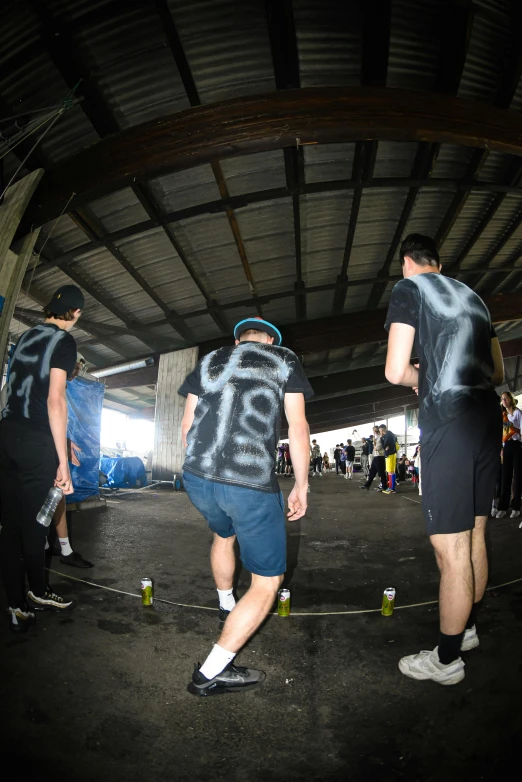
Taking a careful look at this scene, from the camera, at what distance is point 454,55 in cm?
508

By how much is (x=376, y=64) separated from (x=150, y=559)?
6738mm

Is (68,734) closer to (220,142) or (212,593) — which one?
(212,593)

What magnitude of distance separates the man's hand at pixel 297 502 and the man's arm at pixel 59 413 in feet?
4.58

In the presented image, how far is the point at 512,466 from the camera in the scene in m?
6.64

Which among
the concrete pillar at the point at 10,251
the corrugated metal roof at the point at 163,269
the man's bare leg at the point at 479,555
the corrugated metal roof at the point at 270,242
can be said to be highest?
the corrugated metal roof at the point at 270,242

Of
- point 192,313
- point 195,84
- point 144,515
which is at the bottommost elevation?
point 144,515

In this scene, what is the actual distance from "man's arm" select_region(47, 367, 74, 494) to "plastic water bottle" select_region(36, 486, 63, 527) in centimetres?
6

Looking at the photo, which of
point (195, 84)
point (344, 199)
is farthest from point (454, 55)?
point (195, 84)

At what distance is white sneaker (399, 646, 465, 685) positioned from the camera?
1852mm

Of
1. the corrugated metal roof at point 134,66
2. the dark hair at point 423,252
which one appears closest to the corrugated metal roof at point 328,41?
the corrugated metal roof at point 134,66

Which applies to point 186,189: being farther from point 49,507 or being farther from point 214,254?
point 49,507

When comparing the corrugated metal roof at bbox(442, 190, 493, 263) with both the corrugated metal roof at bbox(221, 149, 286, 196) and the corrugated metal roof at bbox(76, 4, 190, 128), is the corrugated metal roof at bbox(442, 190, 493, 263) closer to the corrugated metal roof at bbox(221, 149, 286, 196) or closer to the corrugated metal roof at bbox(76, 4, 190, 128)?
the corrugated metal roof at bbox(221, 149, 286, 196)

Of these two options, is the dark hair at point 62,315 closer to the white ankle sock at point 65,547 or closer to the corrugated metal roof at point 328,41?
the white ankle sock at point 65,547

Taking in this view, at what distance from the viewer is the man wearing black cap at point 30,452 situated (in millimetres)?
2455
